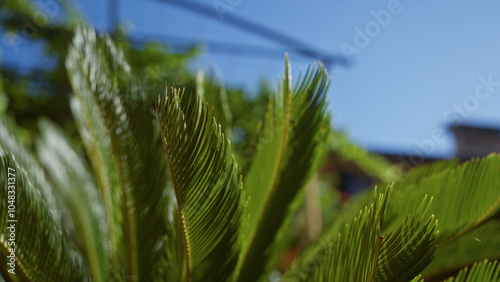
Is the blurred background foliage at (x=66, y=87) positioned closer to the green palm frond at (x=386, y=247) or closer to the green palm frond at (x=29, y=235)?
the green palm frond at (x=29, y=235)

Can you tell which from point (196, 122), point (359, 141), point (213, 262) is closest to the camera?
point (196, 122)

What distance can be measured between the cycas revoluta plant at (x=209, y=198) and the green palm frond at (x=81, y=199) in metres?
0.13

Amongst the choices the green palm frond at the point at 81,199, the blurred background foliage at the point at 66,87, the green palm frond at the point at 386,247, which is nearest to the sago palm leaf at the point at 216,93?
the green palm frond at the point at 81,199

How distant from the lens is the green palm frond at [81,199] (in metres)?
2.41

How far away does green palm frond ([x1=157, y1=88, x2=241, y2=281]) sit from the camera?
4.06 feet

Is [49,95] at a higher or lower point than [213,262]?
higher

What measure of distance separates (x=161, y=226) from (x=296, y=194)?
1.77 feet

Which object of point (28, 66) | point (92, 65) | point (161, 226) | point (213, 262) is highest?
point (28, 66)

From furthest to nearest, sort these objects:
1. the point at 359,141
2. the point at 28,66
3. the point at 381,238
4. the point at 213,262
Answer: the point at 359,141, the point at 28,66, the point at 213,262, the point at 381,238

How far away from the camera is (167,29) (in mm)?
4574

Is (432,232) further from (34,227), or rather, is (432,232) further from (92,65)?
(92,65)

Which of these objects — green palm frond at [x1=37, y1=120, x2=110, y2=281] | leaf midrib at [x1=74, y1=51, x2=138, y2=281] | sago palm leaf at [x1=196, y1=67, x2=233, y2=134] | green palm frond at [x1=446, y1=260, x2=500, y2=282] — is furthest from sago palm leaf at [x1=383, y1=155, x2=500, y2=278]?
green palm frond at [x1=37, y1=120, x2=110, y2=281]

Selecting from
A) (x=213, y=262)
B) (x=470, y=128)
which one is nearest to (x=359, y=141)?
(x=470, y=128)

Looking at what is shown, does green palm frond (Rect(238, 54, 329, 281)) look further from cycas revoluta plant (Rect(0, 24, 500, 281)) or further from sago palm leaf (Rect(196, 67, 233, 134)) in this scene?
sago palm leaf (Rect(196, 67, 233, 134))
